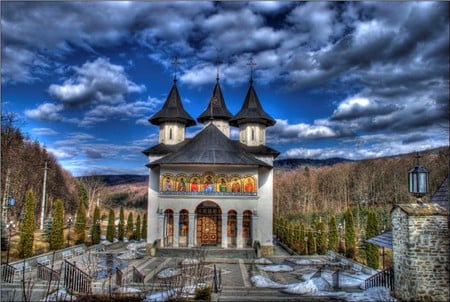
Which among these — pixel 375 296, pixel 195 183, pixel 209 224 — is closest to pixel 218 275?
pixel 375 296

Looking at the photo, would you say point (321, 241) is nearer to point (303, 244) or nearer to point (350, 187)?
point (303, 244)

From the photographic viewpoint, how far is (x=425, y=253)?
32.7ft

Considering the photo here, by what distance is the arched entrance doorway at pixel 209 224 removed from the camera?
2711 cm

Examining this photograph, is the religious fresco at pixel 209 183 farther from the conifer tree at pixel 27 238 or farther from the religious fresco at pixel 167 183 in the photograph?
the conifer tree at pixel 27 238

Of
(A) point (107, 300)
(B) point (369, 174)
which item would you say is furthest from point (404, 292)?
(B) point (369, 174)

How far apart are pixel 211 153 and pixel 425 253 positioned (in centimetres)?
1746

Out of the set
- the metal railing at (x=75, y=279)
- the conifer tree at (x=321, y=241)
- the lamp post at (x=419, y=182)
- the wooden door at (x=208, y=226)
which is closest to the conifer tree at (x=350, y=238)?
the conifer tree at (x=321, y=241)

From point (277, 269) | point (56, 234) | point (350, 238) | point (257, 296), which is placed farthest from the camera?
point (350, 238)

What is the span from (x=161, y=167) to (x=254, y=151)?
7.81 m

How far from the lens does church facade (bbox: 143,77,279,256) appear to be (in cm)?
2517

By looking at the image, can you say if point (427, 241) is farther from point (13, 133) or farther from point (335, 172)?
point (335, 172)

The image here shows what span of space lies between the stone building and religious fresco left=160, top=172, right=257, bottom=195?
15.8 m

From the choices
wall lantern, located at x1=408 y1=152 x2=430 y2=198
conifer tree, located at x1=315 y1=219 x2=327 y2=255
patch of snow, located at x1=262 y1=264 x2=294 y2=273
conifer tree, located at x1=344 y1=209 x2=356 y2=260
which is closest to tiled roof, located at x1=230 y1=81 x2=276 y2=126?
conifer tree, located at x1=315 y1=219 x2=327 y2=255

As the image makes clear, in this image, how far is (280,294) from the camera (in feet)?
41.8
